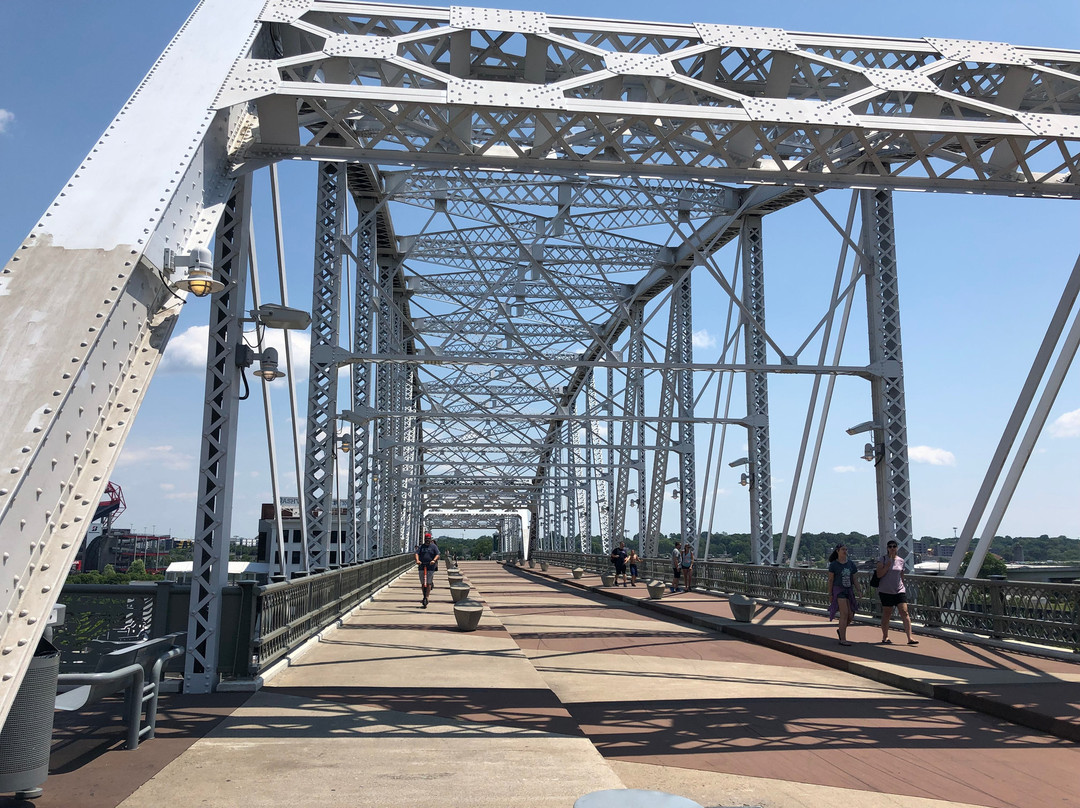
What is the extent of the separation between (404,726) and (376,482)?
27.9 m

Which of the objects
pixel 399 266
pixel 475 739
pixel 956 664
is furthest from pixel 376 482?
pixel 475 739

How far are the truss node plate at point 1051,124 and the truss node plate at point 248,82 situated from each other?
319 inches

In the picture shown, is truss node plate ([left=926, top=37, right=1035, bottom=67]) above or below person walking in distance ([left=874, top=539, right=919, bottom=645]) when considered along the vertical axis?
above

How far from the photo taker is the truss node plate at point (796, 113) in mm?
9484

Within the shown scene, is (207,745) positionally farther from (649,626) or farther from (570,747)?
(649,626)

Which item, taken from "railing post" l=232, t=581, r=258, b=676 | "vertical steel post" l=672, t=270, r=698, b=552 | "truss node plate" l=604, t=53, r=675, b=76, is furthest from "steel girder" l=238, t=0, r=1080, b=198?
"vertical steel post" l=672, t=270, r=698, b=552

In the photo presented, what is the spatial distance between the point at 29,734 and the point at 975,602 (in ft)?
46.2

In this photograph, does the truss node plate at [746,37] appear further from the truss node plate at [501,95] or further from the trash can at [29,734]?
the trash can at [29,734]

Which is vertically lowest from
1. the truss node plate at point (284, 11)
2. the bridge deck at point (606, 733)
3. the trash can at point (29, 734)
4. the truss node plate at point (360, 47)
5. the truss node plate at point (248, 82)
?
the bridge deck at point (606, 733)

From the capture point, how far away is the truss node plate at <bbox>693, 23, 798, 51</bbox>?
33.6ft

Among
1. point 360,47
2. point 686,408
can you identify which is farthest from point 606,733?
point 686,408

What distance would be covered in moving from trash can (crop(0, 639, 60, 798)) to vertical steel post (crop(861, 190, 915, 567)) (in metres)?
17.6

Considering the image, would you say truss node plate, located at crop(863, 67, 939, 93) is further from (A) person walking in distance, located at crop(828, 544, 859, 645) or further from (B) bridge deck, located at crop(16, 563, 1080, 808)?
(A) person walking in distance, located at crop(828, 544, 859, 645)

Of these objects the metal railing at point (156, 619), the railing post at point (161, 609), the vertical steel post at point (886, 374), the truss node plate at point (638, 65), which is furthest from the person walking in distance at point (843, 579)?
the railing post at point (161, 609)
